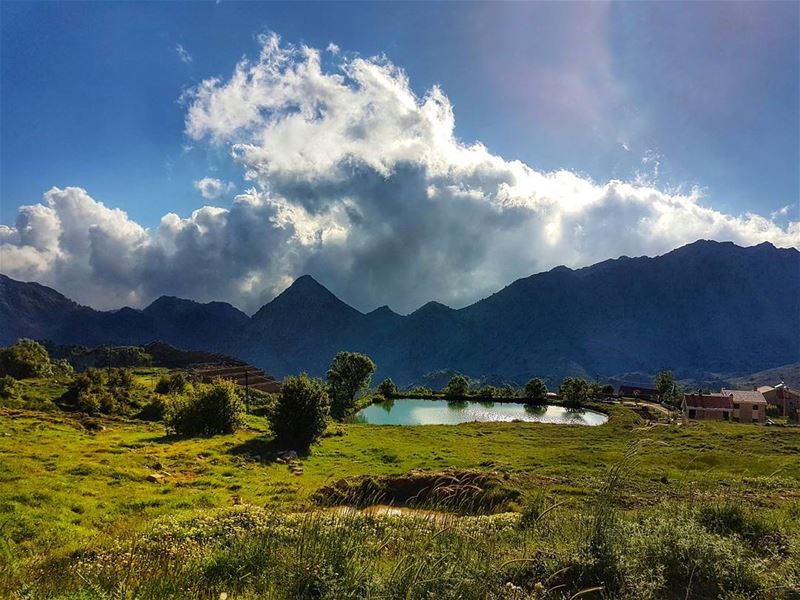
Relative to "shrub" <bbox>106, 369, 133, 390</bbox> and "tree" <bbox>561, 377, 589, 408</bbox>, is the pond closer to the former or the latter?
"tree" <bbox>561, 377, 589, 408</bbox>

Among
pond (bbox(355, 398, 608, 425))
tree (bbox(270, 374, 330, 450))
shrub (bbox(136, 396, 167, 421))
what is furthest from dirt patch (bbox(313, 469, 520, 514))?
pond (bbox(355, 398, 608, 425))

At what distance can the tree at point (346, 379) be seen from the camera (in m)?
94.3

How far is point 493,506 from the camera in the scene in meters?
24.6

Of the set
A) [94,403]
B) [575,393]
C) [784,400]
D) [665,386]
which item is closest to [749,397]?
[784,400]

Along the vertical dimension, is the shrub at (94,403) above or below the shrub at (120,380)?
below

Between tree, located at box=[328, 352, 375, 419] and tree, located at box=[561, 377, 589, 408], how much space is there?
5066 centimetres

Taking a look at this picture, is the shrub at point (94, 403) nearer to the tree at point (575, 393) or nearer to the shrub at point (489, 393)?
the shrub at point (489, 393)

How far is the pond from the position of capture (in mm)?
90562

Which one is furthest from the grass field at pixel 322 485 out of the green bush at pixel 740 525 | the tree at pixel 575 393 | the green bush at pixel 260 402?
the tree at pixel 575 393

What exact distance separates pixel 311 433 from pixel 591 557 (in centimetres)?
3645

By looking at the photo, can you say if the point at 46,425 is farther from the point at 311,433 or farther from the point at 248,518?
the point at 248,518

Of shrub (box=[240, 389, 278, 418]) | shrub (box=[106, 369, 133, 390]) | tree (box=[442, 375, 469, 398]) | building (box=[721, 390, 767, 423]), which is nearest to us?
shrub (box=[106, 369, 133, 390])

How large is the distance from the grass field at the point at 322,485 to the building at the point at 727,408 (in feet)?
160

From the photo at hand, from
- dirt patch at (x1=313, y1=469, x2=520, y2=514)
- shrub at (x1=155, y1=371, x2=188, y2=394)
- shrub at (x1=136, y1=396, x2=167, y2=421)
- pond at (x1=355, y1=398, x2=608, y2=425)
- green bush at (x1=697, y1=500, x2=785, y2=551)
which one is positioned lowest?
pond at (x1=355, y1=398, x2=608, y2=425)
